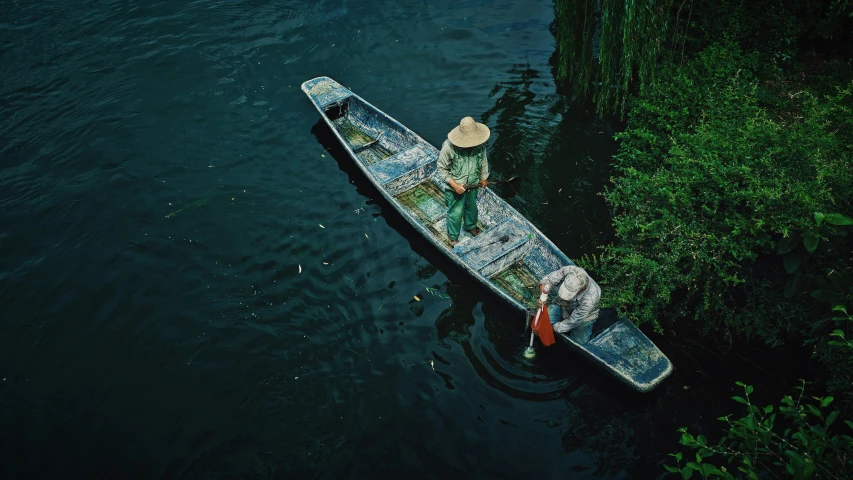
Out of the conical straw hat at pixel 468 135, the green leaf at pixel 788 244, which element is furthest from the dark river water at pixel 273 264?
the conical straw hat at pixel 468 135

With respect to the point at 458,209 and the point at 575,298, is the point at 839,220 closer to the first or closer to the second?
the point at 575,298

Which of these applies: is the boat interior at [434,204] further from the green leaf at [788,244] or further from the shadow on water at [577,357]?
the green leaf at [788,244]

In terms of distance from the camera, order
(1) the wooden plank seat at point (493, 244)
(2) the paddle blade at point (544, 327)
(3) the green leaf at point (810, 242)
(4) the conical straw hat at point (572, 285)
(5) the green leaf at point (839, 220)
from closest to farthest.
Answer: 1. (5) the green leaf at point (839, 220)
2. (3) the green leaf at point (810, 242)
3. (4) the conical straw hat at point (572, 285)
4. (2) the paddle blade at point (544, 327)
5. (1) the wooden plank seat at point (493, 244)

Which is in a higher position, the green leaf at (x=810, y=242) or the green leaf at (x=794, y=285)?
the green leaf at (x=810, y=242)

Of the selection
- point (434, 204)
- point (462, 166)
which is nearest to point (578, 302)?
point (462, 166)

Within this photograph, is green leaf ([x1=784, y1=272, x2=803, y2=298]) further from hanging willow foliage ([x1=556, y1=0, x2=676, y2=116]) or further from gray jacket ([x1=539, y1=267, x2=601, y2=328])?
hanging willow foliage ([x1=556, y1=0, x2=676, y2=116])

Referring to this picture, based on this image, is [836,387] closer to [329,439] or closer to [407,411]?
[407,411]
